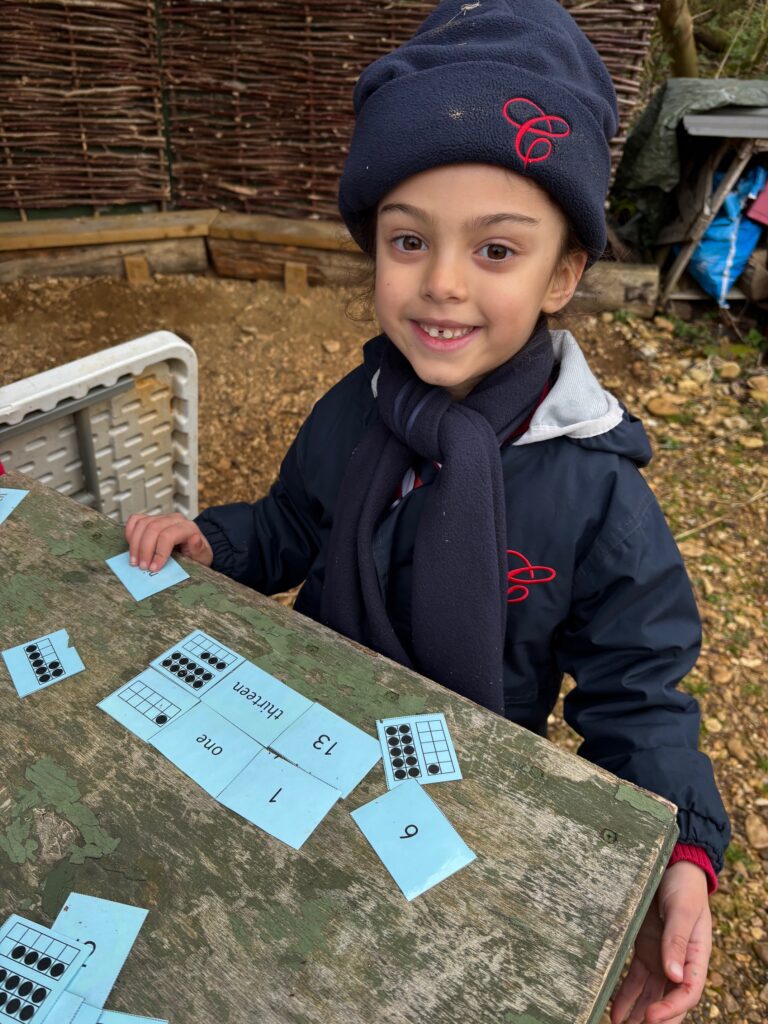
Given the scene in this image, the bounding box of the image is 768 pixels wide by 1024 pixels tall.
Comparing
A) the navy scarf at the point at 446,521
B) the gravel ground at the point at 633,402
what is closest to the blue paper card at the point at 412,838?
the navy scarf at the point at 446,521

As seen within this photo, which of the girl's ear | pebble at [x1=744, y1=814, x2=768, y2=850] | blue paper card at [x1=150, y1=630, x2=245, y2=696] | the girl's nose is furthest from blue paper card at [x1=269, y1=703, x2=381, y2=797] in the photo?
pebble at [x1=744, y1=814, x2=768, y2=850]

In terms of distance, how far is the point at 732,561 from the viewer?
3.27 metres

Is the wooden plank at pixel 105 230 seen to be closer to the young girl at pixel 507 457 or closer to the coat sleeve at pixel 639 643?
the young girl at pixel 507 457

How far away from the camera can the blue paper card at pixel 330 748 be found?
93 cm

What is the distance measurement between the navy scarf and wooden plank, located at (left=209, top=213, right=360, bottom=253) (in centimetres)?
334

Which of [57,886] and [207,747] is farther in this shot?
[207,747]

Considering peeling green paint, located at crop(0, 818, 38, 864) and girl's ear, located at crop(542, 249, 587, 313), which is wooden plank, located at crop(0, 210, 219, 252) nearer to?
girl's ear, located at crop(542, 249, 587, 313)

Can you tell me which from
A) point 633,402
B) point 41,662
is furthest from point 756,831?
point 633,402

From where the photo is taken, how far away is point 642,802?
0.92 m

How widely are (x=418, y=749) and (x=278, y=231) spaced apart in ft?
13.4

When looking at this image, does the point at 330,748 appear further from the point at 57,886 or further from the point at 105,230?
the point at 105,230

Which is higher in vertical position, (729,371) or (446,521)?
(446,521)

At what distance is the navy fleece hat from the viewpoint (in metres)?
1.04

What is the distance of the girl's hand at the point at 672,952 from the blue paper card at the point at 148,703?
730mm
